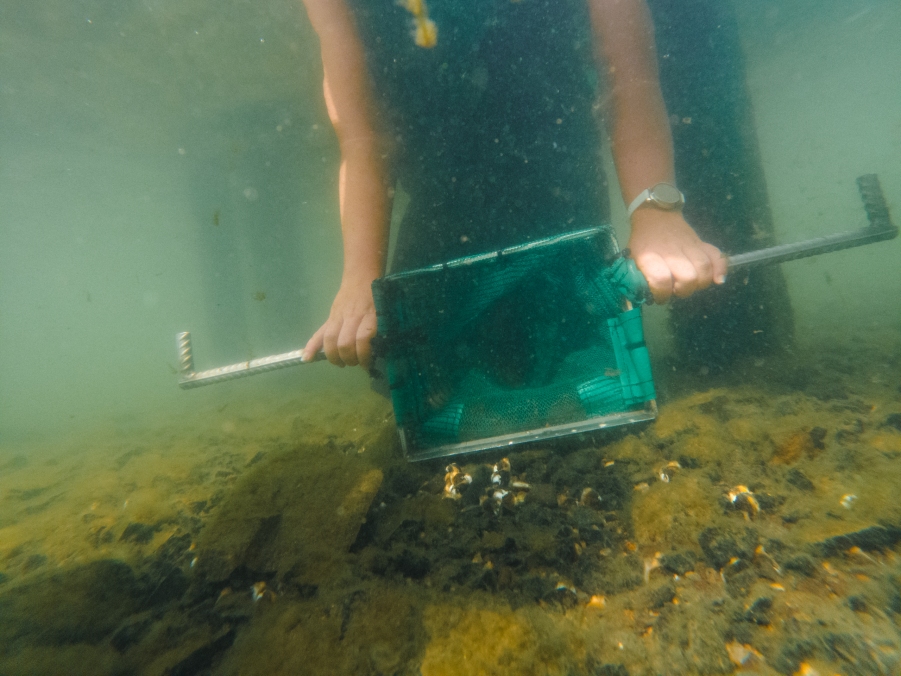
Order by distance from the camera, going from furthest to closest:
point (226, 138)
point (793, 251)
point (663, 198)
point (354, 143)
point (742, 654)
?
1. point (226, 138)
2. point (354, 143)
3. point (663, 198)
4. point (793, 251)
5. point (742, 654)

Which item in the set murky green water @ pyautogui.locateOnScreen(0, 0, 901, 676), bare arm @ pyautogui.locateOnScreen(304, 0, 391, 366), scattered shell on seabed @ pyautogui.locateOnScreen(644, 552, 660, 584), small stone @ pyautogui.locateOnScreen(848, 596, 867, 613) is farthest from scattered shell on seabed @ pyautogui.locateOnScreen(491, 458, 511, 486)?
bare arm @ pyautogui.locateOnScreen(304, 0, 391, 366)

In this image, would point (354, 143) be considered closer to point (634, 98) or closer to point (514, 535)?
point (634, 98)

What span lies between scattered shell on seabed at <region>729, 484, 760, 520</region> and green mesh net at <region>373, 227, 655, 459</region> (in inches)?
20.2

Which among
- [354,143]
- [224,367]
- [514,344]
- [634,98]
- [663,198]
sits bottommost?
[514,344]

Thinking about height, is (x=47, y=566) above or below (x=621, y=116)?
below

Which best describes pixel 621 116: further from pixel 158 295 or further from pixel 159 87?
pixel 158 295

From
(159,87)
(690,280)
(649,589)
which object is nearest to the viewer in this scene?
(649,589)

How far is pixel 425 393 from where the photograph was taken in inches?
96.0

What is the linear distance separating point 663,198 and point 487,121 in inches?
79.1

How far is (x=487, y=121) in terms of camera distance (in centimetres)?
349

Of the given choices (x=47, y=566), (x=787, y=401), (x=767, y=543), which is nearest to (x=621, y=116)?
(x=787, y=401)

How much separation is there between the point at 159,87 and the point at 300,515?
1462cm

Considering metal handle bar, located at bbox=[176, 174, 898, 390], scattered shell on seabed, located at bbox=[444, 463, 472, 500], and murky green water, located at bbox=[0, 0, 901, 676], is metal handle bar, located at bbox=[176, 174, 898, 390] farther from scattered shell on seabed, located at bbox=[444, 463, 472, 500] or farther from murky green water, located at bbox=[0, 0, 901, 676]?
scattered shell on seabed, located at bbox=[444, 463, 472, 500]

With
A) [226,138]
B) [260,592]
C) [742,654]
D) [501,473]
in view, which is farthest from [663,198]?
[226,138]
